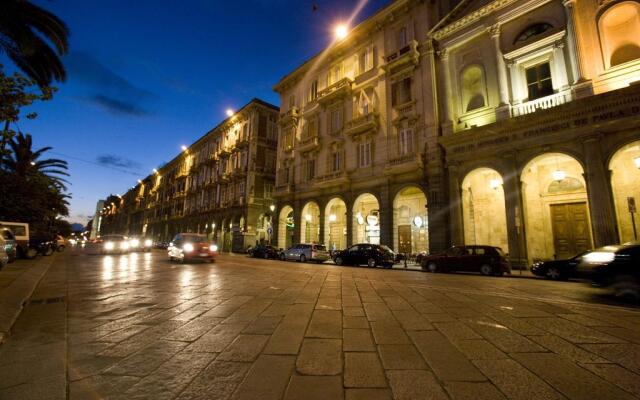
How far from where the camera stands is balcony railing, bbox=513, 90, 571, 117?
1470 cm

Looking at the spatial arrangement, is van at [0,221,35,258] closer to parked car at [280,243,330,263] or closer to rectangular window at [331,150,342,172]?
parked car at [280,243,330,263]

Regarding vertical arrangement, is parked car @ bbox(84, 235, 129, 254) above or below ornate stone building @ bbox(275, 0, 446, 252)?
below

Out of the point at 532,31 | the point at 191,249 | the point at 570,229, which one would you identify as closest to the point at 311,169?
the point at 191,249

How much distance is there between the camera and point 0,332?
3.74 m

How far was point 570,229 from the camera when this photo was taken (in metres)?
15.9

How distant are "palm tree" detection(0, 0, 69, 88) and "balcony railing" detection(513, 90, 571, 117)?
21626 millimetres

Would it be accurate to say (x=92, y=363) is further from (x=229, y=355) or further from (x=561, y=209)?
(x=561, y=209)

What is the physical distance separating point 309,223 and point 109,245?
17.0m

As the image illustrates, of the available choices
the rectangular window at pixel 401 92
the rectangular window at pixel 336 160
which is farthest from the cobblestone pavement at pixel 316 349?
the rectangular window at pixel 336 160

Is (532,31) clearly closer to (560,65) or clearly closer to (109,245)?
(560,65)

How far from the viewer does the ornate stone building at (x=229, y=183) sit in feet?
114

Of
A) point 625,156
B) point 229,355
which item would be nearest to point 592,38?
point 625,156

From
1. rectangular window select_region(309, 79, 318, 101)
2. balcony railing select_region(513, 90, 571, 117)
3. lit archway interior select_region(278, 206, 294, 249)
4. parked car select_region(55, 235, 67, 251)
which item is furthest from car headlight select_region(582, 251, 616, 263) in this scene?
parked car select_region(55, 235, 67, 251)

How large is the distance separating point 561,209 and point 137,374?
67.5 feet
